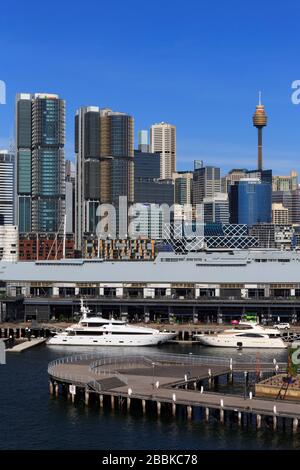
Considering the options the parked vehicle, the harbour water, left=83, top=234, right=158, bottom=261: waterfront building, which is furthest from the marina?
left=83, top=234, right=158, bottom=261: waterfront building

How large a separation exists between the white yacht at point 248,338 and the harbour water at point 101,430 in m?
20.3

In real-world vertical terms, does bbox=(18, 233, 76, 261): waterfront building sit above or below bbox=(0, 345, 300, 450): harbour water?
above

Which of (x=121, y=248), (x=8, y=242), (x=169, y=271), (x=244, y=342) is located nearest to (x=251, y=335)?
(x=244, y=342)

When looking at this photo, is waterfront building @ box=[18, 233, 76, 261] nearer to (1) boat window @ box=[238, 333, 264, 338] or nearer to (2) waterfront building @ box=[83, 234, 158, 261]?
(2) waterfront building @ box=[83, 234, 158, 261]

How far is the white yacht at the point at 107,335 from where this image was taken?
202ft

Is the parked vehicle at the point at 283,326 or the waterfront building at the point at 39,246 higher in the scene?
the waterfront building at the point at 39,246

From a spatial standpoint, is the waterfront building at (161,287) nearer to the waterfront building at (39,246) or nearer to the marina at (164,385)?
the marina at (164,385)

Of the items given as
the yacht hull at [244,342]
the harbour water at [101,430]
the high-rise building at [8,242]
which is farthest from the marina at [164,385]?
the high-rise building at [8,242]

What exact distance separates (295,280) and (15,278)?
2547cm

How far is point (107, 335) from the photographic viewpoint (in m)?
61.7

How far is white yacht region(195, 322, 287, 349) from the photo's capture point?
2376 inches

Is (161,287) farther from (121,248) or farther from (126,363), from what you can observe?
(121,248)
